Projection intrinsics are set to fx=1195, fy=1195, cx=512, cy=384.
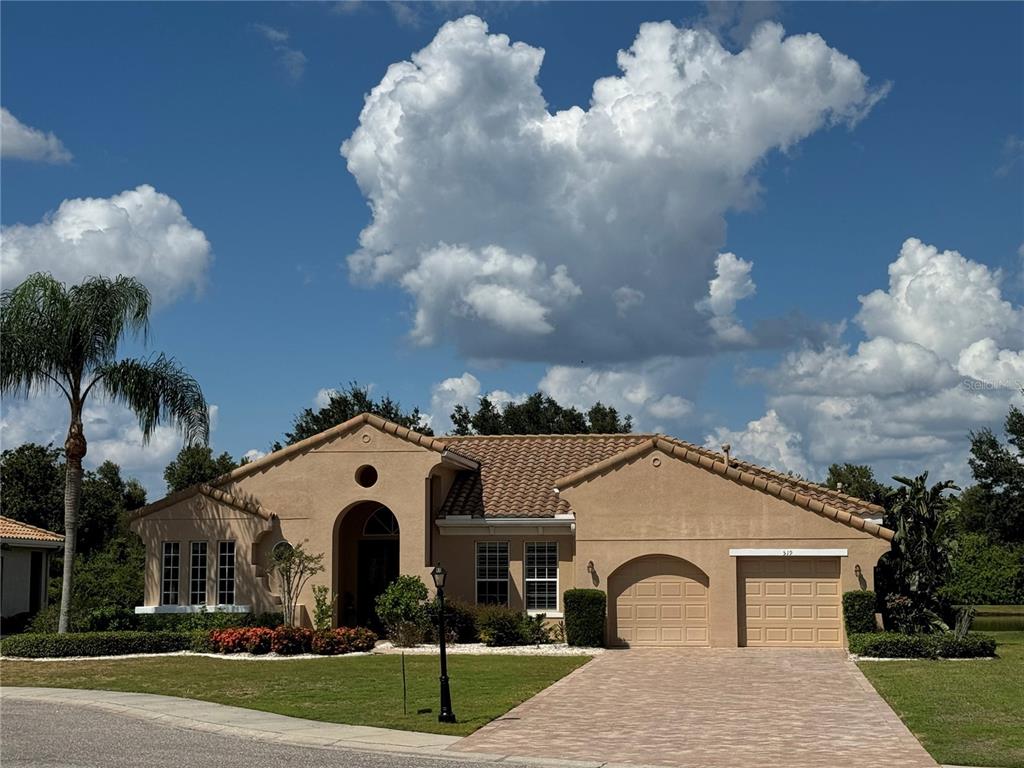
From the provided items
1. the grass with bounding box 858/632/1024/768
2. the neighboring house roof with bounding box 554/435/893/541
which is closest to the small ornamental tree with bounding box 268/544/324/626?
the neighboring house roof with bounding box 554/435/893/541

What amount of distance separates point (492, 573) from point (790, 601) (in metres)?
7.49

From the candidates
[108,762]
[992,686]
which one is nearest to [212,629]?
[108,762]

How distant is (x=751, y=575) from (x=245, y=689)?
42.9 feet

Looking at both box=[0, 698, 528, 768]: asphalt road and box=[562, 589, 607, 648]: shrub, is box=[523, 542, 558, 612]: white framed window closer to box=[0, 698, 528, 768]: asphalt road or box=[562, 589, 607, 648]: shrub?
box=[562, 589, 607, 648]: shrub

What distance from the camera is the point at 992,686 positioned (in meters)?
19.7

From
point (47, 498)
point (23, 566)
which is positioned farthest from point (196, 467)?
point (23, 566)

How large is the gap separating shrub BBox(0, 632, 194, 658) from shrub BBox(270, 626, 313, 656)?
2.50m

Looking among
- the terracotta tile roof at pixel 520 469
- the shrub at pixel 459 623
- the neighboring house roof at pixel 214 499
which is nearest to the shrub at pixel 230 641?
the neighboring house roof at pixel 214 499

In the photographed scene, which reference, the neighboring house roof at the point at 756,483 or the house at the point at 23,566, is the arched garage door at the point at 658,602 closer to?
the neighboring house roof at the point at 756,483

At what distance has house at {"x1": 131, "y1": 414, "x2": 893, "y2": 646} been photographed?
28188mm

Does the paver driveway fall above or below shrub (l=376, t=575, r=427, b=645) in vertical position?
below

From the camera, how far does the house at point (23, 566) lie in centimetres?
3669

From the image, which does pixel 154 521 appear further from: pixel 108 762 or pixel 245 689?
pixel 108 762

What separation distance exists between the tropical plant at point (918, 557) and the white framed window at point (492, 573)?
9.30 meters
